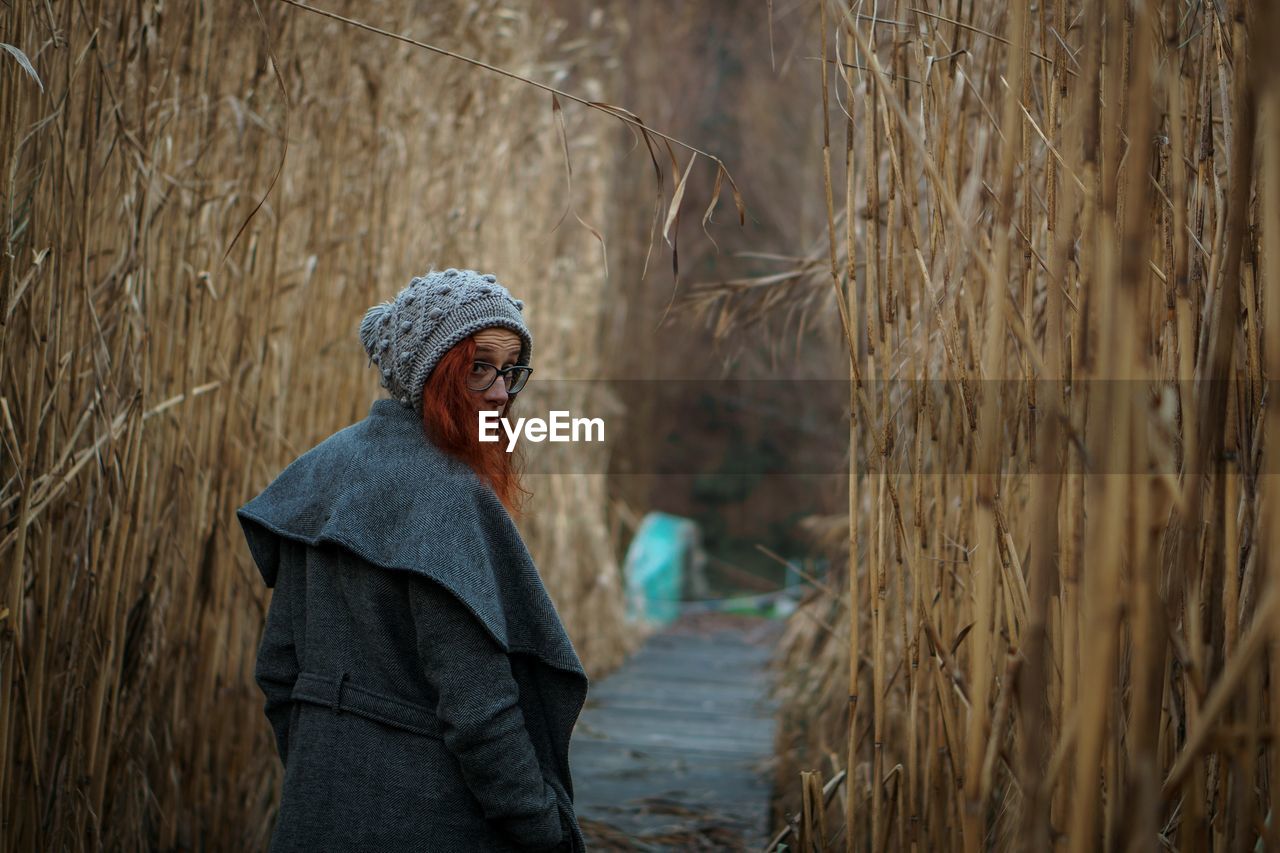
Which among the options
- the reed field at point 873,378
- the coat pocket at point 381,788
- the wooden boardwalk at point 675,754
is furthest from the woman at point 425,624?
the wooden boardwalk at point 675,754

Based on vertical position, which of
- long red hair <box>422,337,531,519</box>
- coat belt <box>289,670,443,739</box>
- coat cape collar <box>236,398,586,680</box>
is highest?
long red hair <box>422,337,531,519</box>

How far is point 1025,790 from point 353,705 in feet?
2.33

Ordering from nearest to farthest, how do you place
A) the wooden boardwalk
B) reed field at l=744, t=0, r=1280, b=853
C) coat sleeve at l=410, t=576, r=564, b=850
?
reed field at l=744, t=0, r=1280, b=853 < coat sleeve at l=410, t=576, r=564, b=850 < the wooden boardwalk

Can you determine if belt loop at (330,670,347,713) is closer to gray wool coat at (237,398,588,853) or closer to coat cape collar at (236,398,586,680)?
gray wool coat at (237,398,588,853)

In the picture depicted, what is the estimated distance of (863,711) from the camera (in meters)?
Result: 2.06

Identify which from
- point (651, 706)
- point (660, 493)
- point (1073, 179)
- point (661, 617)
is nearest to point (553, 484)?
point (651, 706)

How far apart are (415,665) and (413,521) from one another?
155 millimetres

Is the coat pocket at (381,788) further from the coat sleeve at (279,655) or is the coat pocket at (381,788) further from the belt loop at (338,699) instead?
the coat sleeve at (279,655)

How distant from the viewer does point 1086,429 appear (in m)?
0.86

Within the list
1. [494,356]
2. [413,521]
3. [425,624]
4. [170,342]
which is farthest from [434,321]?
[170,342]

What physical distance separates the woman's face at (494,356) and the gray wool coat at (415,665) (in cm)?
7

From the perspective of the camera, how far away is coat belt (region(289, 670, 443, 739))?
1132 mm

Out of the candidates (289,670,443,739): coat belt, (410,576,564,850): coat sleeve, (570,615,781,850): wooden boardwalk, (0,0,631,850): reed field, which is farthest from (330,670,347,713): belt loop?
(570,615,781,850): wooden boardwalk

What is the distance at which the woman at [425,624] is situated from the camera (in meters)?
1.09
